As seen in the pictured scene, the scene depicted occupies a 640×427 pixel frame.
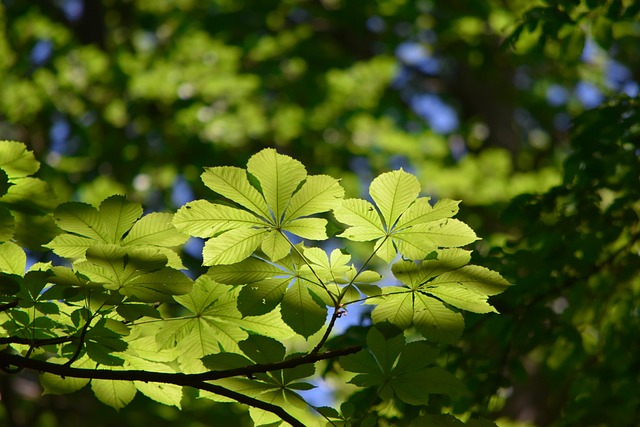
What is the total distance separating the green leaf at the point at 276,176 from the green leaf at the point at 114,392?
0.41 metres

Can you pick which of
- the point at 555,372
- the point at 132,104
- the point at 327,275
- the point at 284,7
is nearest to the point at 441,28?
the point at 284,7

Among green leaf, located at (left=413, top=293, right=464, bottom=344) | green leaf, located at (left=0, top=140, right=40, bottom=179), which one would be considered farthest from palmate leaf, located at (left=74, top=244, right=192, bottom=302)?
green leaf, located at (left=413, top=293, right=464, bottom=344)

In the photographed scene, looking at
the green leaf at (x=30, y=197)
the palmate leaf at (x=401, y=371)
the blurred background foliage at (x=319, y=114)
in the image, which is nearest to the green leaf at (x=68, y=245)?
the green leaf at (x=30, y=197)

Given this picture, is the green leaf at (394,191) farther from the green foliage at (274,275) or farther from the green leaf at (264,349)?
the green leaf at (264,349)

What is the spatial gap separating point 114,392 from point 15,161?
0.41 m

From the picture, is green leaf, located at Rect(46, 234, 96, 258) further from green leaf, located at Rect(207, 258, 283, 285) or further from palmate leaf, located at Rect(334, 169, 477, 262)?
palmate leaf, located at Rect(334, 169, 477, 262)

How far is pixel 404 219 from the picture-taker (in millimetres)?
907

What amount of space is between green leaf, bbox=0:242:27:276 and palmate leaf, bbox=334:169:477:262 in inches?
19.7

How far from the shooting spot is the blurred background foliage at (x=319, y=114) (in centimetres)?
173

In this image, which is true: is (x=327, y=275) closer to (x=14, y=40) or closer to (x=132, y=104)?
(x=132, y=104)

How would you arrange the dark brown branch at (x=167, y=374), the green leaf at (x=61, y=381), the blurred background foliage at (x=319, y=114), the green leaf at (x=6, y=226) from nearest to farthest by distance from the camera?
the dark brown branch at (x=167, y=374) < the green leaf at (x=6, y=226) < the green leaf at (x=61, y=381) < the blurred background foliage at (x=319, y=114)

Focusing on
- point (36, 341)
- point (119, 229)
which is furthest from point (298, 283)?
point (36, 341)

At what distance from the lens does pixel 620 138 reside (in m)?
1.58

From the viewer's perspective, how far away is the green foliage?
87cm
